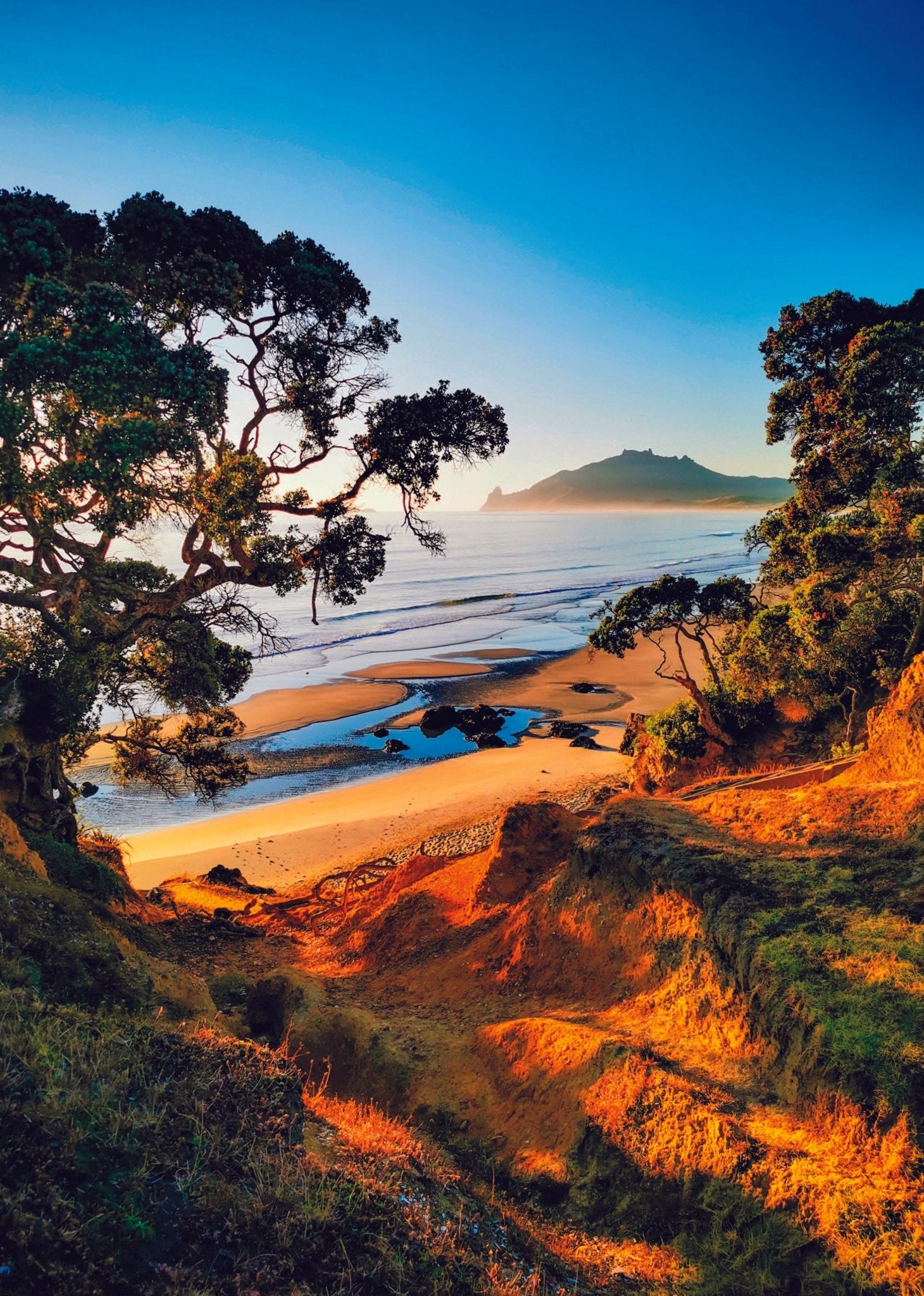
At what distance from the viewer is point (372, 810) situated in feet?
76.2

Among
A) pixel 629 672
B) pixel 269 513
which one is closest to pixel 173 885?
pixel 269 513

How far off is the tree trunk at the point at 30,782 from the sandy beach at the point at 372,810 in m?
6.80

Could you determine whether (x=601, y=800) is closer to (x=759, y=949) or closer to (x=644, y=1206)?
(x=759, y=949)

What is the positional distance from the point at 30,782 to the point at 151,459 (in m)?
6.71

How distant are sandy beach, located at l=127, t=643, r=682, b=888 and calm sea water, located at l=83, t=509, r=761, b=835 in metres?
1.51

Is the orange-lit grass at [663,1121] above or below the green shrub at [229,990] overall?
above

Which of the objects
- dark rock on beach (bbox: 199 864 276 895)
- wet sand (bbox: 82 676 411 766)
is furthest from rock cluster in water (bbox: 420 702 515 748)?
dark rock on beach (bbox: 199 864 276 895)

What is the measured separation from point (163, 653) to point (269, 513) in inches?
159

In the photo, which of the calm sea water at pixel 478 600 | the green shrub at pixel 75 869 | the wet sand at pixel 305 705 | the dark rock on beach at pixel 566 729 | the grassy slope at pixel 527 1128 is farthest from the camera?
the calm sea water at pixel 478 600

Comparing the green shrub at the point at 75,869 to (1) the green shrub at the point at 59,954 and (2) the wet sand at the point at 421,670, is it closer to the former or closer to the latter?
(1) the green shrub at the point at 59,954

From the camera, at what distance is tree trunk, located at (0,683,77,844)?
437 inches

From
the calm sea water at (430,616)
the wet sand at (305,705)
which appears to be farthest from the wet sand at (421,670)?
the calm sea water at (430,616)

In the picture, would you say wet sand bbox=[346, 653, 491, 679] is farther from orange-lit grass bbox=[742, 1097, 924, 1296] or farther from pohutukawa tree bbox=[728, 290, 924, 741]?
orange-lit grass bbox=[742, 1097, 924, 1296]

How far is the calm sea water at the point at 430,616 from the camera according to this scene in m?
25.9
